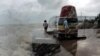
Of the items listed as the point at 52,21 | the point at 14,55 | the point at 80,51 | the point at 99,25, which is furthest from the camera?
the point at 99,25

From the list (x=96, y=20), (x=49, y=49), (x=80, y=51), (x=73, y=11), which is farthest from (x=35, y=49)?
(x=96, y=20)

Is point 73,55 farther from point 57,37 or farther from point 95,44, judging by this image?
point 57,37

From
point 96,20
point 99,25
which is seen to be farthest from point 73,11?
point 96,20

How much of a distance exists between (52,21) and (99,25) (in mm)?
17221

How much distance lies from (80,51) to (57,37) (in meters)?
7.93

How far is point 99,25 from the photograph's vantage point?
4622cm

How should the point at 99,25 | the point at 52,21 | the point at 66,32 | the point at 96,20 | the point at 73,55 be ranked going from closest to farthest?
the point at 73,55 → the point at 66,32 → the point at 52,21 → the point at 99,25 → the point at 96,20

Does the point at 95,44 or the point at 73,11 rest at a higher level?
the point at 73,11

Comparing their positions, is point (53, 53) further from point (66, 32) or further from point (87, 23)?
point (87, 23)

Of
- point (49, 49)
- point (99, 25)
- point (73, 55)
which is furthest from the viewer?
point (99, 25)

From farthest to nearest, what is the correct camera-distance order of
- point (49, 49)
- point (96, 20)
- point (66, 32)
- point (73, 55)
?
point (96, 20)
point (66, 32)
point (49, 49)
point (73, 55)

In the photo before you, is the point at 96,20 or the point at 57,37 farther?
the point at 96,20

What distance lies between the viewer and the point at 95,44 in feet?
77.7

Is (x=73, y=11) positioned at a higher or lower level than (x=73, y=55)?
higher
